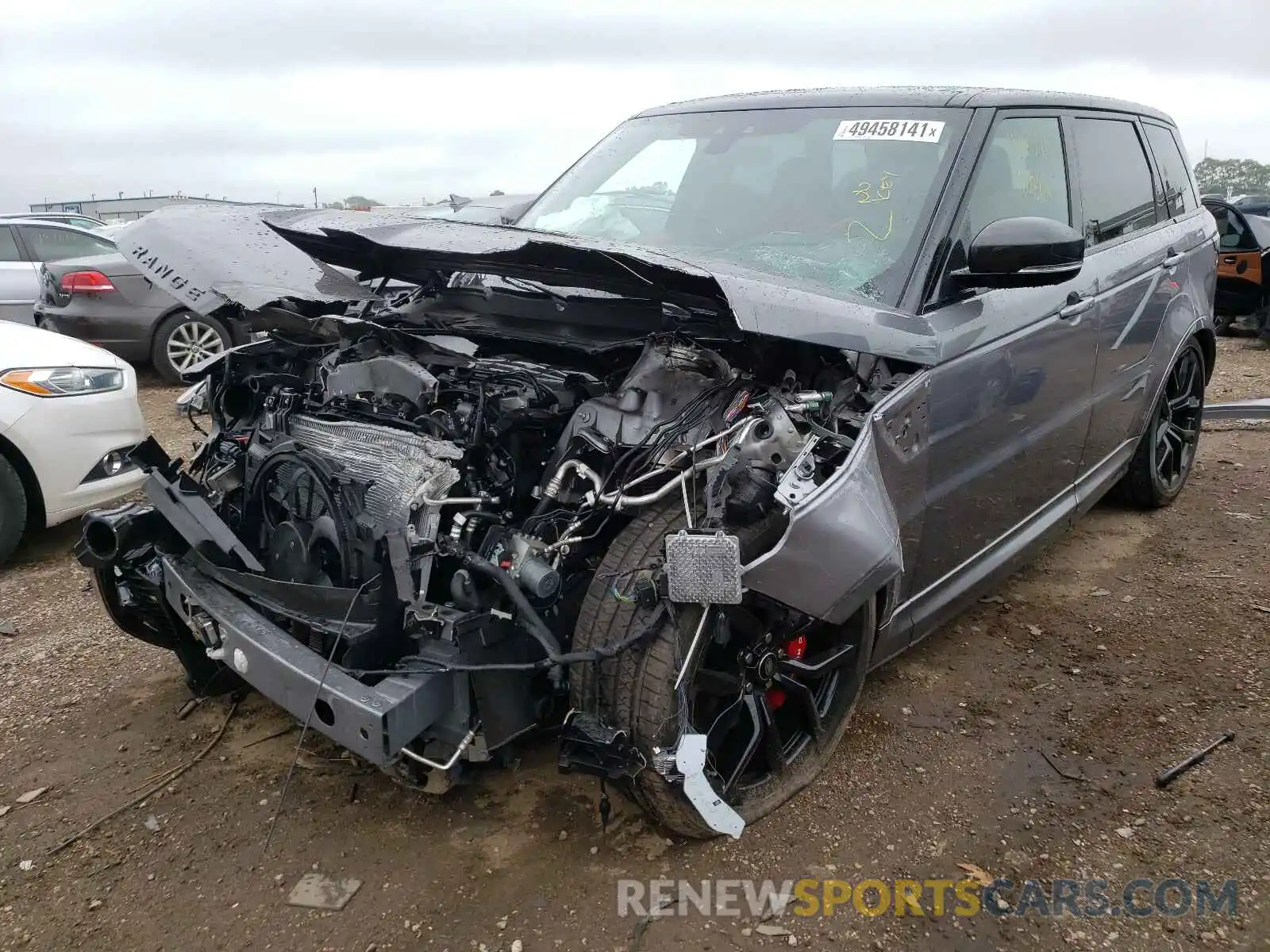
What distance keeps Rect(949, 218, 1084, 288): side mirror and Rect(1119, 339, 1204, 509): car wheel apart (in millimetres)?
2317

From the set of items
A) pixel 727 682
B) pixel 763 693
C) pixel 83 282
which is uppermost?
pixel 83 282

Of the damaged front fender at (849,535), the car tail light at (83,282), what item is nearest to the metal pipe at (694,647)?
the damaged front fender at (849,535)

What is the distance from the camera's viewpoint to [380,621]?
91.4 inches

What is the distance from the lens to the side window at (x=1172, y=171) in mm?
4465

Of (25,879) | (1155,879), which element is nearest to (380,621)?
(25,879)

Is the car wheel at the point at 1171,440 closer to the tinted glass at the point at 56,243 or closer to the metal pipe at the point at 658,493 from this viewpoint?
the metal pipe at the point at 658,493

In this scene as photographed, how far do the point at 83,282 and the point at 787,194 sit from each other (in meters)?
7.01

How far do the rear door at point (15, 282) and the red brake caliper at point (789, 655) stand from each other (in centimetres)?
881

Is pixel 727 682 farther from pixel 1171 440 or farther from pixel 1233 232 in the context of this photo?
pixel 1233 232

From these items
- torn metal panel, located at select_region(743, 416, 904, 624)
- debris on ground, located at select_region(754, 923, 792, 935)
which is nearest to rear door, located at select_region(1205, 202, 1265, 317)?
torn metal panel, located at select_region(743, 416, 904, 624)

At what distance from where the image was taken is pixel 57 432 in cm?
429

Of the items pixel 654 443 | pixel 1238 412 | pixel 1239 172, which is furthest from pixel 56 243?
pixel 1239 172

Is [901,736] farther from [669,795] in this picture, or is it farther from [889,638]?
[669,795]

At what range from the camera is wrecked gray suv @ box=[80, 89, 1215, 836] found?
2.27m
